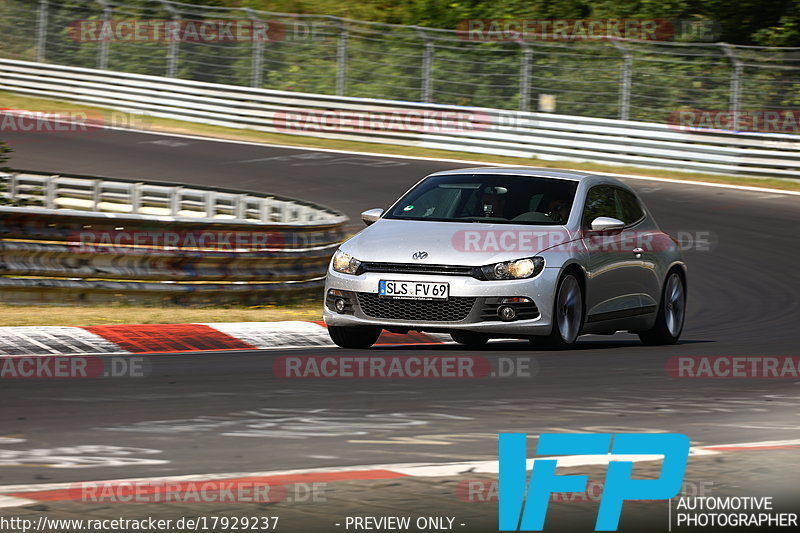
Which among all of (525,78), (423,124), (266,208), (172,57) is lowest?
(266,208)

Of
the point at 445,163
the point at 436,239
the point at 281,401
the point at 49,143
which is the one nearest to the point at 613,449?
the point at 281,401

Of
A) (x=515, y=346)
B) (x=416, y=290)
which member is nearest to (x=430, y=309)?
(x=416, y=290)

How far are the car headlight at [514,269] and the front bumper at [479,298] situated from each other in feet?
0.14

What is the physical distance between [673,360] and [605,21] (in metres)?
26.7

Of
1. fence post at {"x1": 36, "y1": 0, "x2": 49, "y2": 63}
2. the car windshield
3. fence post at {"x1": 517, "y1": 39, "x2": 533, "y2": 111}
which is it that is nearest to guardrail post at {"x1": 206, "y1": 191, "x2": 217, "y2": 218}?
the car windshield

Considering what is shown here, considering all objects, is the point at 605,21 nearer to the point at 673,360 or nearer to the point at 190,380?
the point at 673,360

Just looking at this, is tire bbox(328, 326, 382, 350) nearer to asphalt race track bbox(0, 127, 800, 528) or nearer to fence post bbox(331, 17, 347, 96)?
asphalt race track bbox(0, 127, 800, 528)

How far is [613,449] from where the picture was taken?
6.64 m

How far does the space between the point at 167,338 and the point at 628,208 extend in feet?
13.3

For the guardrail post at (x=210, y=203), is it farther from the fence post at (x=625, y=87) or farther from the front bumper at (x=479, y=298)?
the fence post at (x=625, y=87)

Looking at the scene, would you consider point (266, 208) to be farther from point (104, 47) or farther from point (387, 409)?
point (104, 47)

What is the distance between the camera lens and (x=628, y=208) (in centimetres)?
1241

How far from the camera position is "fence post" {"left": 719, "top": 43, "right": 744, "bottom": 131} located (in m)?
28.6

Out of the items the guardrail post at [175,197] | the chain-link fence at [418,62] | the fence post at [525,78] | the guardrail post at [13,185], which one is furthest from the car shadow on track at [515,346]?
the fence post at [525,78]
